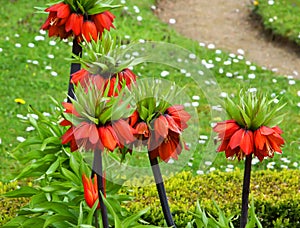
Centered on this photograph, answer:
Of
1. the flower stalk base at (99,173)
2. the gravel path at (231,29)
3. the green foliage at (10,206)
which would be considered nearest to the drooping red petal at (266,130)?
the flower stalk base at (99,173)

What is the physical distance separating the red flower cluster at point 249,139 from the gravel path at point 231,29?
4747mm

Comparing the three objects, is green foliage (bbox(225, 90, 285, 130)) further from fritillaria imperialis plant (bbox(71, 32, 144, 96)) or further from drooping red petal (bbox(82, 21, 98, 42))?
drooping red petal (bbox(82, 21, 98, 42))

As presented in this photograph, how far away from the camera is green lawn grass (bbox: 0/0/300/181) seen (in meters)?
5.22

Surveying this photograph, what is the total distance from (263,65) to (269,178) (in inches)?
122

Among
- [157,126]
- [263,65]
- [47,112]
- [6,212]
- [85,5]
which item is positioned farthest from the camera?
[263,65]

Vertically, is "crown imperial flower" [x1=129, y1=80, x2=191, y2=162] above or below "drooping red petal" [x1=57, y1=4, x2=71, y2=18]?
below

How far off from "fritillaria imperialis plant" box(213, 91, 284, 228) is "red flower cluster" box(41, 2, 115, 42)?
2.31 feet

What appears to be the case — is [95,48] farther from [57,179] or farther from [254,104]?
[57,179]

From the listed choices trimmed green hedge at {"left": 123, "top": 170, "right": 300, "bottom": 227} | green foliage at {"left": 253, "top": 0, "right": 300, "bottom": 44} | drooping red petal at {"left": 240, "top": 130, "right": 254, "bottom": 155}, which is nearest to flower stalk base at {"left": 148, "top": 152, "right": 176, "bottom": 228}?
drooping red petal at {"left": 240, "top": 130, "right": 254, "bottom": 155}

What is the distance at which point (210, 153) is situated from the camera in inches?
88.0

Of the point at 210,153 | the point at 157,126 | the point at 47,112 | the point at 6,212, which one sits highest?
the point at 157,126

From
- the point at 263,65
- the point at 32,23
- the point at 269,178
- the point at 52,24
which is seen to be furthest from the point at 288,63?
the point at 52,24

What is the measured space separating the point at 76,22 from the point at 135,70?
3.75 m

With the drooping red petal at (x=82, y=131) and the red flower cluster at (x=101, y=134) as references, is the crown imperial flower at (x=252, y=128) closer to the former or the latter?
the red flower cluster at (x=101, y=134)
